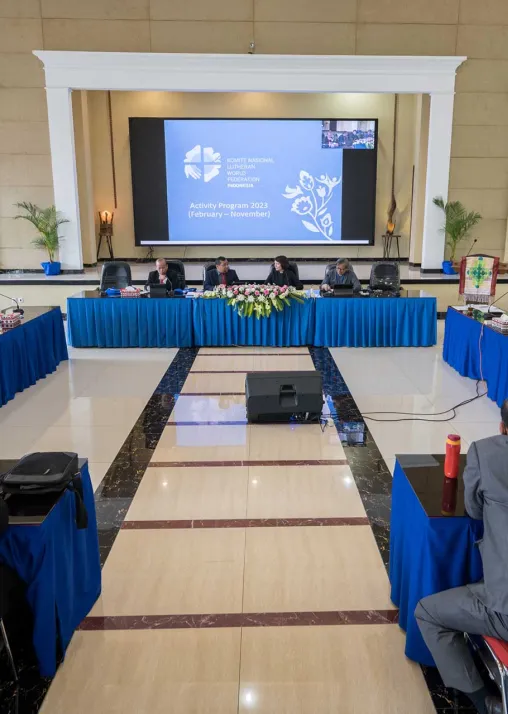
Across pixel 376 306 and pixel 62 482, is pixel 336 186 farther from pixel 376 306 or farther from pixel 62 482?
pixel 62 482

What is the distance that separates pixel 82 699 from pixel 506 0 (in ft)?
39.8

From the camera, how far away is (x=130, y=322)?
748 centimetres

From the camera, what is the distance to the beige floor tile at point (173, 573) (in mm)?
2701

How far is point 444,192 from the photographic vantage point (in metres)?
10.8

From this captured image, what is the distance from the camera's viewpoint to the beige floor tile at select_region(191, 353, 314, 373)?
661 centimetres

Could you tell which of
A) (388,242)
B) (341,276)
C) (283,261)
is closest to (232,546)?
(341,276)

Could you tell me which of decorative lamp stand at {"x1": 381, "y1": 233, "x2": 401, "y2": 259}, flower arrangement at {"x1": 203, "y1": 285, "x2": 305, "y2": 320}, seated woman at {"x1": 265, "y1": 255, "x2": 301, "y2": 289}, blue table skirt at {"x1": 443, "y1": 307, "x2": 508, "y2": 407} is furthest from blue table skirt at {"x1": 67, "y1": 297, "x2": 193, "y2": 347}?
decorative lamp stand at {"x1": 381, "y1": 233, "x2": 401, "y2": 259}

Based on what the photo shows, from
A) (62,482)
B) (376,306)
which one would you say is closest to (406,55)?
(376,306)

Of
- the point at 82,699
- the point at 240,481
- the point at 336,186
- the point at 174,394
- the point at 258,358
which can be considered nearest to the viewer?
the point at 82,699

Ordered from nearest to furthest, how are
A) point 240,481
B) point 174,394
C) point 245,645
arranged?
point 245,645, point 240,481, point 174,394

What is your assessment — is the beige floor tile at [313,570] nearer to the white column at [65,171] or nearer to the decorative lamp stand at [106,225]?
the white column at [65,171]

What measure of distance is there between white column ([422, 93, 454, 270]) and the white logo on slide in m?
4.24

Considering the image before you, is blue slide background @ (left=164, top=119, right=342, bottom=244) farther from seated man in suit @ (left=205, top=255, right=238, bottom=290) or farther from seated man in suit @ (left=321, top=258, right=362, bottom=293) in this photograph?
seated man in suit @ (left=321, top=258, right=362, bottom=293)

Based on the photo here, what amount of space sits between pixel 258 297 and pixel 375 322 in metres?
1.58
